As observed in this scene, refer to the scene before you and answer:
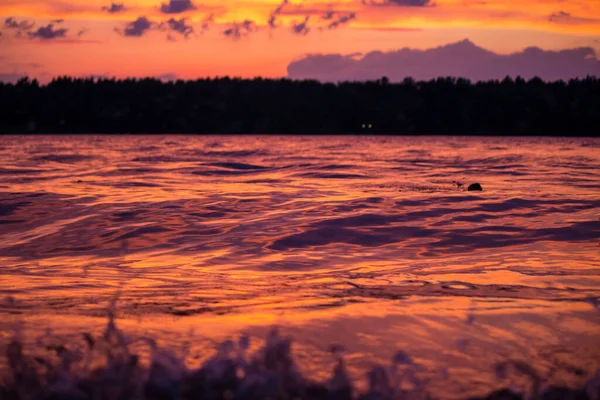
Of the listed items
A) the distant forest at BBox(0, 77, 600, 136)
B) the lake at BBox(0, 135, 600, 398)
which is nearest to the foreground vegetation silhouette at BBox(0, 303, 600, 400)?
the lake at BBox(0, 135, 600, 398)

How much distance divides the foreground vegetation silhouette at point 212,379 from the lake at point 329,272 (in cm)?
11

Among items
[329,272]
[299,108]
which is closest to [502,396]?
[329,272]

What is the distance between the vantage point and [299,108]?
108 meters

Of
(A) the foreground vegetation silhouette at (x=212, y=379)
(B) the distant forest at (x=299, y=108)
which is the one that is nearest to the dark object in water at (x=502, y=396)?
(A) the foreground vegetation silhouette at (x=212, y=379)

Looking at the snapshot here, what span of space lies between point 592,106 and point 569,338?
312 feet

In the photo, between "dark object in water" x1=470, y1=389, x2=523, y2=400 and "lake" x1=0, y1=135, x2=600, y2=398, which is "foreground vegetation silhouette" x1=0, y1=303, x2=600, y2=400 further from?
"lake" x1=0, y1=135, x2=600, y2=398

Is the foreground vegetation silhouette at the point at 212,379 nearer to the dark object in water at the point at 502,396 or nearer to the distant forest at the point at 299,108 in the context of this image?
the dark object in water at the point at 502,396

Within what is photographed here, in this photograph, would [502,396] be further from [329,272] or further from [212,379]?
[329,272]

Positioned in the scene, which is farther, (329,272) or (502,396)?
(329,272)

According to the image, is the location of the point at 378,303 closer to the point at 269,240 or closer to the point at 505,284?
the point at 505,284

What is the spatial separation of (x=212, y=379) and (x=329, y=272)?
11.9 ft

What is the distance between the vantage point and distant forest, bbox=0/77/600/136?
92125 millimetres

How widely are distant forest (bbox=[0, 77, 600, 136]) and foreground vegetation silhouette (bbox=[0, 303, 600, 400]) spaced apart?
90.0m

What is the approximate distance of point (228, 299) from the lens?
17.5 feet
